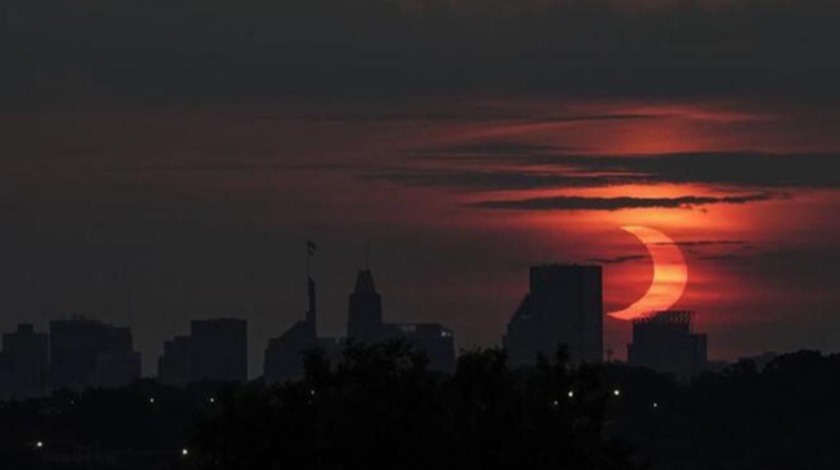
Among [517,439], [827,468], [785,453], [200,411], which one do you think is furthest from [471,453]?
[785,453]

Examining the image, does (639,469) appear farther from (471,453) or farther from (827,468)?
(827,468)

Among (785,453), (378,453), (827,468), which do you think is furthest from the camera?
(785,453)

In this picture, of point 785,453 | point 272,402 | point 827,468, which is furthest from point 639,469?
point 785,453

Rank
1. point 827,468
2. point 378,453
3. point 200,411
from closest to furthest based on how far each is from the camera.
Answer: point 378,453, point 200,411, point 827,468

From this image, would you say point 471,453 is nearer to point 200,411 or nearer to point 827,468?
point 200,411

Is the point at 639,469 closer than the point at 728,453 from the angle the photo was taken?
Yes

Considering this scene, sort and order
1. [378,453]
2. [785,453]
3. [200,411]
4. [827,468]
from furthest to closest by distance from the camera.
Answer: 1. [785,453]
2. [827,468]
3. [200,411]
4. [378,453]

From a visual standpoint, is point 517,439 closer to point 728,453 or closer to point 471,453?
point 471,453

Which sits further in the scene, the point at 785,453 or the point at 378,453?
the point at 785,453
